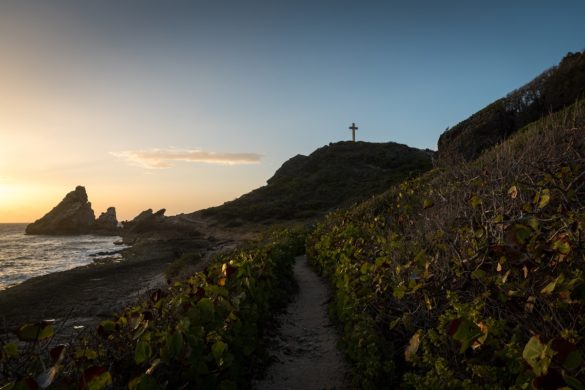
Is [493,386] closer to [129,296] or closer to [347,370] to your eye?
[347,370]

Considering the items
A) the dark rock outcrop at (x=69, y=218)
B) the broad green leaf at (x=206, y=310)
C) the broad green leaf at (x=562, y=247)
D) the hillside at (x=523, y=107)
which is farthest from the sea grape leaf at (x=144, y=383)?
the dark rock outcrop at (x=69, y=218)

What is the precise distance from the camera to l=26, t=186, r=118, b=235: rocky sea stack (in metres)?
87.4

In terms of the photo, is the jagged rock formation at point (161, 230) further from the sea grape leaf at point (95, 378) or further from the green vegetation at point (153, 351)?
the sea grape leaf at point (95, 378)

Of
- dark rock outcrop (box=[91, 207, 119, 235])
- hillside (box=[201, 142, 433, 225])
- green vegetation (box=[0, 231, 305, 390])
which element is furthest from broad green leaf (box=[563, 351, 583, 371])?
dark rock outcrop (box=[91, 207, 119, 235])

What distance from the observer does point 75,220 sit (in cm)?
8762

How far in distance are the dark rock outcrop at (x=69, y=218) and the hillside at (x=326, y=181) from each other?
124 ft

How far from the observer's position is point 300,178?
234 feet

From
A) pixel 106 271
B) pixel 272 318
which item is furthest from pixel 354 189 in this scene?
pixel 272 318

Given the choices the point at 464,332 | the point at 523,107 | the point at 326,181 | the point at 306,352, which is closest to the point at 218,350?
the point at 464,332

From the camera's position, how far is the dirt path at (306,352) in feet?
20.9

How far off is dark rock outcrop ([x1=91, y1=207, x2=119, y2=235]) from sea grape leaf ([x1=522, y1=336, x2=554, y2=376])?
301 feet

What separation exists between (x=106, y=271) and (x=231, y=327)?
79.8 feet

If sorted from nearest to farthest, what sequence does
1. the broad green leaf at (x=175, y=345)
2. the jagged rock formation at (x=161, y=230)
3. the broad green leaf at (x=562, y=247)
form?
the broad green leaf at (x=175, y=345)
the broad green leaf at (x=562, y=247)
the jagged rock formation at (x=161, y=230)

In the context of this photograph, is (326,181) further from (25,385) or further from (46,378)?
(25,385)
